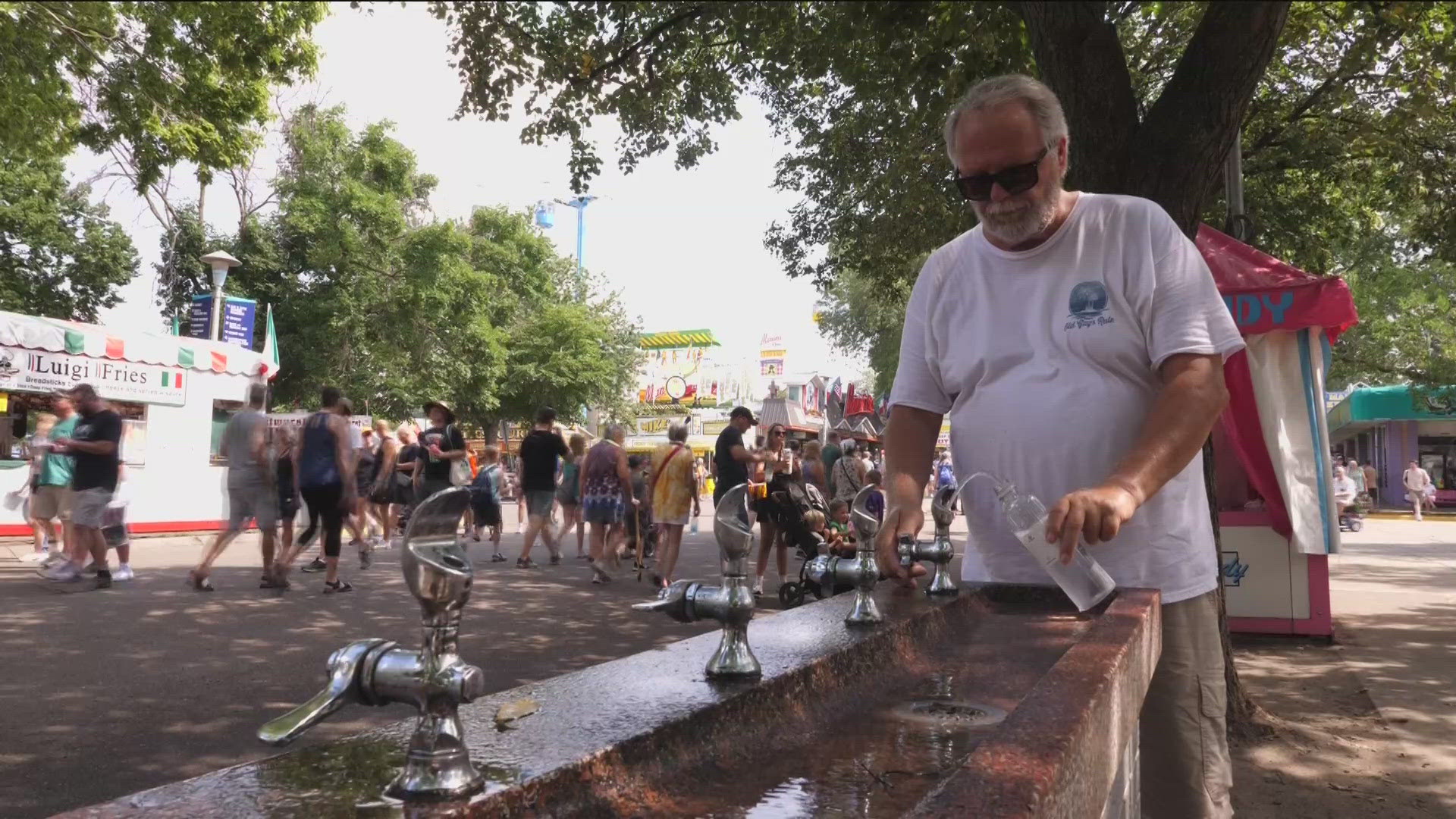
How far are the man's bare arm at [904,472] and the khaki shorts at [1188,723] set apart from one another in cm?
58

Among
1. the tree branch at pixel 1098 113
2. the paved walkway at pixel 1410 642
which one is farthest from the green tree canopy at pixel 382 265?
the paved walkway at pixel 1410 642

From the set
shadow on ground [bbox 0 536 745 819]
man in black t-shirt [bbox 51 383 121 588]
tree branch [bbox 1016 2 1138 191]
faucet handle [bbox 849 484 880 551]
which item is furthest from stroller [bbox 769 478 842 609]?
faucet handle [bbox 849 484 880 551]

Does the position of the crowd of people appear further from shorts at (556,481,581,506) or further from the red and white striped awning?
the red and white striped awning

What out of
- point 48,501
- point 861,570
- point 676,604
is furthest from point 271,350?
point 676,604

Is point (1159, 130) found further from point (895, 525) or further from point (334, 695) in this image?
point (334, 695)

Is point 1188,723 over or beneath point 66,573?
over

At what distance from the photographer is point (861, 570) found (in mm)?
2422

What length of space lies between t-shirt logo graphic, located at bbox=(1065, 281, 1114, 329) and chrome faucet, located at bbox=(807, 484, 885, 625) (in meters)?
0.63

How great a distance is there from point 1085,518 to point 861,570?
793mm

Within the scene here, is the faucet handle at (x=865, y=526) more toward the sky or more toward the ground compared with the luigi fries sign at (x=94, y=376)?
more toward the ground

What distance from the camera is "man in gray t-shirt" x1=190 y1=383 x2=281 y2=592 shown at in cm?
887

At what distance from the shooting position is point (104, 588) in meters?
9.17

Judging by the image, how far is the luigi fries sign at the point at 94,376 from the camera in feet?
44.5

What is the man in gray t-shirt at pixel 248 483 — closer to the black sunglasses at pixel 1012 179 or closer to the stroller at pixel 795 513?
the stroller at pixel 795 513
